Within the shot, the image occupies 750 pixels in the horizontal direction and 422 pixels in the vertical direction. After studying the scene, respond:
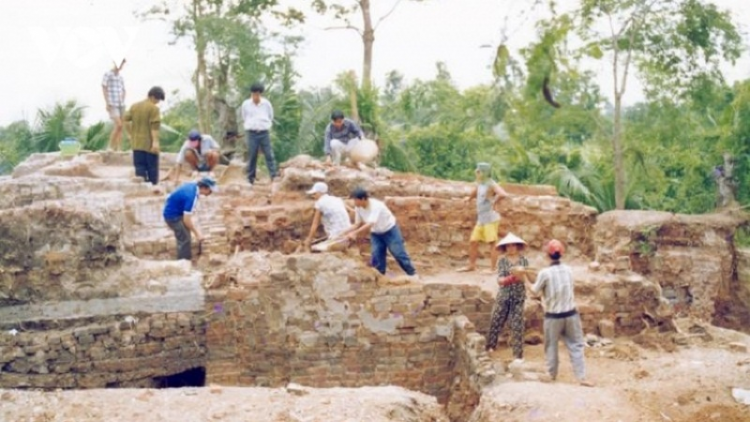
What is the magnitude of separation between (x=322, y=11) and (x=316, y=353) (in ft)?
39.5

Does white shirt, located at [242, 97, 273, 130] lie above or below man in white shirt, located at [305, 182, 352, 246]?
above

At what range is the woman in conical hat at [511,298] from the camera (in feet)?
29.8

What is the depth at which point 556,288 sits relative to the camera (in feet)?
27.0

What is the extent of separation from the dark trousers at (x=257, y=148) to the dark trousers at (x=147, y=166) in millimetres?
1341

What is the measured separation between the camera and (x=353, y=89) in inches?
714

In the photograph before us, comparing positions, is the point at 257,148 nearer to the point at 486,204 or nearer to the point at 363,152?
the point at 363,152

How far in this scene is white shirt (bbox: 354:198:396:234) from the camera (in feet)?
35.1

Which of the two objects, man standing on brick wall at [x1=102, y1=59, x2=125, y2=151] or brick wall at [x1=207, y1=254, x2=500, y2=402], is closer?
brick wall at [x1=207, y1=254, x2=500, y2=402]

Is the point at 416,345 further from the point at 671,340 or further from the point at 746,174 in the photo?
the point at 746,174

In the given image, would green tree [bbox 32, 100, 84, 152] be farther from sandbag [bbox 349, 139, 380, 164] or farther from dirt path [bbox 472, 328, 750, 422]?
dirt path [bbox 472, 328, 750, 422]

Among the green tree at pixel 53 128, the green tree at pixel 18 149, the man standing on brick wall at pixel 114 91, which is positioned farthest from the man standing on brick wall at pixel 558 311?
the green tree at pixel 18 149

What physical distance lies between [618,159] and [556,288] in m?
9.75

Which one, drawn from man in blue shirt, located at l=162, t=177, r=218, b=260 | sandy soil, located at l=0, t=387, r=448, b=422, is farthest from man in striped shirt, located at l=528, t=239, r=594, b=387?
man in blue shirt, located at l=162, t=177, r=218, b=260

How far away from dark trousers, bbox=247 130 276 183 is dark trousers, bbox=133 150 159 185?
4.40 ft
